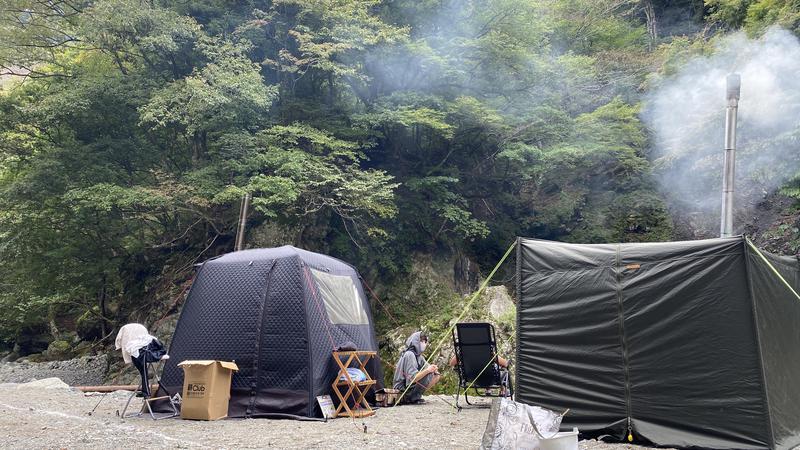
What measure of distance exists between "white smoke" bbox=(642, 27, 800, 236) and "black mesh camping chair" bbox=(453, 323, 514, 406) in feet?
22.2

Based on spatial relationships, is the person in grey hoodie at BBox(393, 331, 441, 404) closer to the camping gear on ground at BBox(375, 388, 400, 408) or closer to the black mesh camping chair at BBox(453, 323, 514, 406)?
the camping gear on ground at BBox(375, 388, 400, 408)

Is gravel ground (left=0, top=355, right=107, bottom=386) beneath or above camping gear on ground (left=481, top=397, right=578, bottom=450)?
beneath

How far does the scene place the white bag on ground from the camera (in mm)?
3863

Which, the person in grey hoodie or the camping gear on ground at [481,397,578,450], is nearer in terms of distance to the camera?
the camping gear on ground at [481,397,578,450]

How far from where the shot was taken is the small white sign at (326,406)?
5.93 meters

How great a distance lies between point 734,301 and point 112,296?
49.9ft

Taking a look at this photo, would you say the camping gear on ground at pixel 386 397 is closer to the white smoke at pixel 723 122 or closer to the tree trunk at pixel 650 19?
the white smoke at pixel 723 122

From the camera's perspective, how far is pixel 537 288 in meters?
5.32

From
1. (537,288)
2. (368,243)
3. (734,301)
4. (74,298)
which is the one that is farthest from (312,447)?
(74,298)

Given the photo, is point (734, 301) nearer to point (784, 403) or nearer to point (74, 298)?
point (784, 403)

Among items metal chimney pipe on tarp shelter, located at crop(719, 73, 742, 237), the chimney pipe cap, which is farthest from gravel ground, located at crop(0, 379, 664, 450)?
the chimney pipe cap

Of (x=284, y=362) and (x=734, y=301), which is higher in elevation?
(x=734, y=301)

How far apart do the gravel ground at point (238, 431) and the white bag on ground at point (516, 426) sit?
70cm

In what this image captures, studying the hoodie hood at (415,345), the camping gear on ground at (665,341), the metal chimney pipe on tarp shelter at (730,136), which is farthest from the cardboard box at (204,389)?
the metal chimney pipe on tarp shelter at (730,136)
